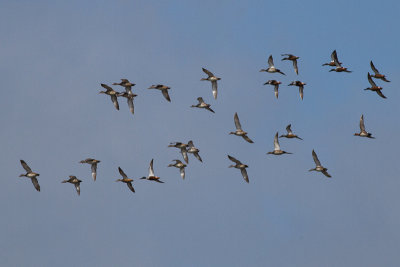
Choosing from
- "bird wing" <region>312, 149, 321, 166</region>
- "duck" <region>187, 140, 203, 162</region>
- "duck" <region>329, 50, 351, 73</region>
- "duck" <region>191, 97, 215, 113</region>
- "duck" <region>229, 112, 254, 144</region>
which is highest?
"duck" <region>329, 50, 351, 73</region>

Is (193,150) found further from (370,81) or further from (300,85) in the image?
(370,81)

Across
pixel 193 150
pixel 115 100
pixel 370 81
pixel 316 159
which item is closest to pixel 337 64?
pixel 370 81

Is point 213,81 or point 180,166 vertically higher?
point 213,81

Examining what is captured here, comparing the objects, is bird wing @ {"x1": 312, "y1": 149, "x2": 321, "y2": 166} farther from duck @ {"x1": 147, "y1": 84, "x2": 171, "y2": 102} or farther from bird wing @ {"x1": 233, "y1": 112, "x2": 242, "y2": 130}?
duck @ {"x1": 147, "y1": 84, "x2": 171, "y2": 102}

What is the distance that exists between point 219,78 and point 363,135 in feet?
48.9

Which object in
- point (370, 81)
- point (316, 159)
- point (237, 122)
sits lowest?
point (316, 159)

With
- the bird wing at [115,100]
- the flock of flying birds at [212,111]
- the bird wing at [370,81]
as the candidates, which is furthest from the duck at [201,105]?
the bird wing at [370,81]

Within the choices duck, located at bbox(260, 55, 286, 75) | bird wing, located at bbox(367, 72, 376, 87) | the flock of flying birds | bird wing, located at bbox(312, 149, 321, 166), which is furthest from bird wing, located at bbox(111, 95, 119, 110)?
bird wing, located at bbox(367, 72, 376, 87)

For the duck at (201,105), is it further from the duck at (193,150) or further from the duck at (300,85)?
the duck at (300,85)

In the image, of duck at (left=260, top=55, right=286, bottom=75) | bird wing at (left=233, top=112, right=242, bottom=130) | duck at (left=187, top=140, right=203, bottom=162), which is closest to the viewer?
bird wing at (left=233, top=112, right=242, bottom=130)

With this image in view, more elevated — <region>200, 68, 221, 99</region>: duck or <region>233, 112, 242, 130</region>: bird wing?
<region>200, 68, 221, 99</region>: duck

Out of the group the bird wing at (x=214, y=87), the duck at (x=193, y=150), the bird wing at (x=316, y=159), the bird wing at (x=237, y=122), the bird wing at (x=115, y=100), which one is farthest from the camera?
the bird wing at (x=115, y=100)

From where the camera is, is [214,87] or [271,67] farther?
[271,67]

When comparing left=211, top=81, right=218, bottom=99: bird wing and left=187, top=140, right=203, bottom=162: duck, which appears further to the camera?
left=211, top=81, right=218, bottom=99: bird wing
